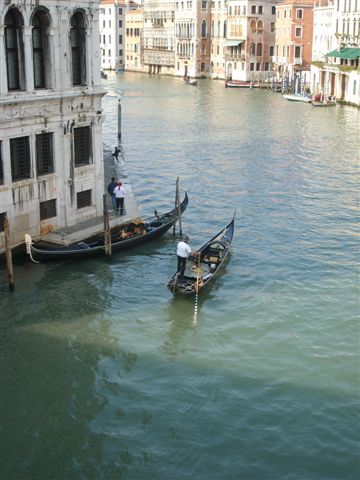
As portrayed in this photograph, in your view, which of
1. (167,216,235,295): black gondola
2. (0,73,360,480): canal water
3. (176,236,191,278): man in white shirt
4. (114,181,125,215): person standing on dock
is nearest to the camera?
(0,73,360,480): canal water

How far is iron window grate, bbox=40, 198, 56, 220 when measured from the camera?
19484 millimetres

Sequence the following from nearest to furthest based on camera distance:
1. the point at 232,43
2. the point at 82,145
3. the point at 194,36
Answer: the point at 82,145 → the point at 232,43 → the point at 194,36

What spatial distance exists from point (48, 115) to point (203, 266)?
5677 mm

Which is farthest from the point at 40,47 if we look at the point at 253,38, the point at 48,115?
the point at 253,38

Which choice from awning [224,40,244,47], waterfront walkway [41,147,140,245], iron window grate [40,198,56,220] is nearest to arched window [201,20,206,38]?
awning [224,40,244,47]

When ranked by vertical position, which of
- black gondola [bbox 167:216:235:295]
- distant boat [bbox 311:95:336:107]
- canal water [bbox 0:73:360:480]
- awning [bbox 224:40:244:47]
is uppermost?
awning [bbox 224:40:244:47]

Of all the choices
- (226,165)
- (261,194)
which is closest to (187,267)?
(261,194)

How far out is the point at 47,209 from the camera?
19.6 meters

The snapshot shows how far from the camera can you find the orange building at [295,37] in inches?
2948

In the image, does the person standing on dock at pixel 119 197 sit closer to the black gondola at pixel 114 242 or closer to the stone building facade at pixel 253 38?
the black gondola at pixel 114 242

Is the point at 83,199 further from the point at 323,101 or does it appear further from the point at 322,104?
the point at 323,101

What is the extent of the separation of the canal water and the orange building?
171 ft

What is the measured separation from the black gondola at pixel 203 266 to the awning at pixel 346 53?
137 ft

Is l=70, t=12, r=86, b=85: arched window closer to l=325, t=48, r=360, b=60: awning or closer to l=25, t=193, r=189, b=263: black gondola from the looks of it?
l=25, t=193, r=189, b=263: black gondola
